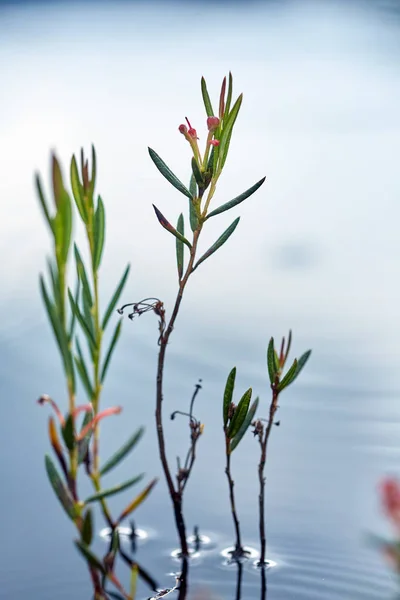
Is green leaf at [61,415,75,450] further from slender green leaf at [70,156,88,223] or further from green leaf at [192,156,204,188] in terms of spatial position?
green leaf at [192,156,204,188]

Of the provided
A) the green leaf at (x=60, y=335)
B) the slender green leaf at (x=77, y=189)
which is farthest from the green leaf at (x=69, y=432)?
the slender green leaf at (x=77, y=189)

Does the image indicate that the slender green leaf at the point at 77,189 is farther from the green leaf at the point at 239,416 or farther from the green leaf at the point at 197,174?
the green leaf at the point at 239,416

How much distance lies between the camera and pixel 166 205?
6.36 feet

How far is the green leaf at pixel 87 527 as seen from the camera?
54 cm

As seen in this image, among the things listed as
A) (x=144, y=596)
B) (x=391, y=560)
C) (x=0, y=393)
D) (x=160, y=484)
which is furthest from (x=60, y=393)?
(x=391, y=560)

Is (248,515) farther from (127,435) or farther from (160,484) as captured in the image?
(127,435)

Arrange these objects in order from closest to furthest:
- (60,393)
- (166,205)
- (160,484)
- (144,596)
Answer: (144,596)
(160,484)
(60,393)
(166,205)

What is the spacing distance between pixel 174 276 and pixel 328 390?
42 centimetres

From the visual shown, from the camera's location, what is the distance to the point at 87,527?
0.54m

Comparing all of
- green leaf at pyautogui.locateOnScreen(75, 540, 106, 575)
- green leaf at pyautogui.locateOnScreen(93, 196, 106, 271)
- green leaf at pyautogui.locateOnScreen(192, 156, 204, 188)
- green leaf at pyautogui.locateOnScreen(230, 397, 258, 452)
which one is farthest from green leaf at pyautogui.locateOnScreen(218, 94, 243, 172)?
green leaf at pyautogui.locateOnScreen(75, 540, 106, 575)

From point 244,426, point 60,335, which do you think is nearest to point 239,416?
point 244,426

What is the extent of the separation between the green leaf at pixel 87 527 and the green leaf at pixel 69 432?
41 mm

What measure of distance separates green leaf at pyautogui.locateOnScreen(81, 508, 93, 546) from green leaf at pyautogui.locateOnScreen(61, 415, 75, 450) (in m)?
0.04

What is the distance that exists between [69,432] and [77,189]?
19 cm
